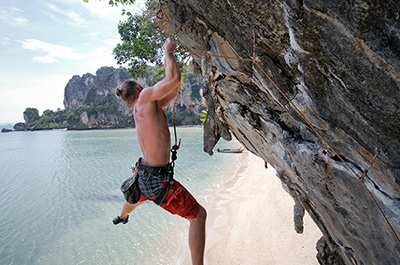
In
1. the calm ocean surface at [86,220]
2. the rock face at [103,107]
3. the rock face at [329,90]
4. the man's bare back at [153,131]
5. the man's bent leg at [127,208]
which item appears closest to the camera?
the rock face at [329,90]

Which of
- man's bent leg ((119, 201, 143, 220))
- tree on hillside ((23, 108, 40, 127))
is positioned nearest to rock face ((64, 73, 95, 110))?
tree on hillside ((23, 108, 40, 127))

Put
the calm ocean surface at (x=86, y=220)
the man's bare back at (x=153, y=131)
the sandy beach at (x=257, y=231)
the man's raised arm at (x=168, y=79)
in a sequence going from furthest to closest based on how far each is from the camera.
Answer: the calm ocean surface at (x=86, y=220) → the sandy beach at (x=257, y=231) → the man's bare back at (x=153, y=131) → the man's raised arm at (x=168, y=79)

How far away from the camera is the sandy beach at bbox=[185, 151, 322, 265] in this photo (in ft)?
18.2

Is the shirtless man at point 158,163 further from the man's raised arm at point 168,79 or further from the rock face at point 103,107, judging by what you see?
the rock face at point 103,107

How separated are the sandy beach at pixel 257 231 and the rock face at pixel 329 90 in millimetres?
2721

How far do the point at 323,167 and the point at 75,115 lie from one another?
95.4 meters

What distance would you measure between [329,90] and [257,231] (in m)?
6.04

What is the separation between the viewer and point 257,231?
22.3 feet

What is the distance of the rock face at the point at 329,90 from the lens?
1336mm

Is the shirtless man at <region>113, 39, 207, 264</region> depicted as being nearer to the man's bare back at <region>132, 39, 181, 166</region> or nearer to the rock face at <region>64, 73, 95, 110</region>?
the man's bare back at <region>132, 39, 181, 166</region>

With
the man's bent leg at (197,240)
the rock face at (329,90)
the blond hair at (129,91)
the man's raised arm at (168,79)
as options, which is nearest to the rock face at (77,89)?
the blond hair at (129,91)

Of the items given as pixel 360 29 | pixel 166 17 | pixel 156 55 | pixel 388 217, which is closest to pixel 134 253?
pixel 156 55

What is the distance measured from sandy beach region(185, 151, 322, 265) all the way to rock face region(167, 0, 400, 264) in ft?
8.93

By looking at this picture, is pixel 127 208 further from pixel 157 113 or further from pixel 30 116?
pixel 30 116
